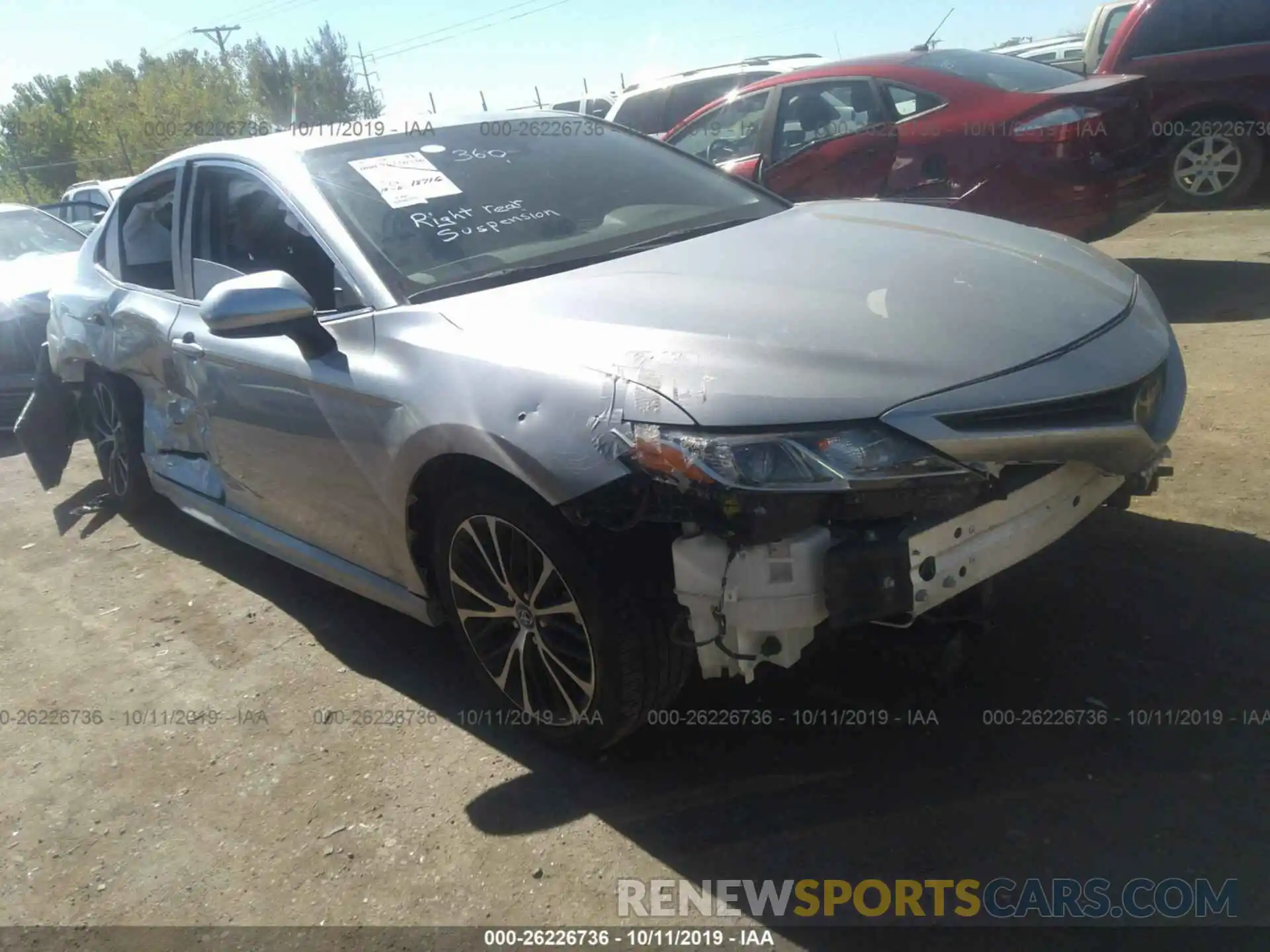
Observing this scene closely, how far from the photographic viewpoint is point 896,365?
7.86 feet

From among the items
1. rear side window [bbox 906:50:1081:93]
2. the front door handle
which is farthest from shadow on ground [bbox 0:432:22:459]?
rear side window [bbox 906:50:1081:93]

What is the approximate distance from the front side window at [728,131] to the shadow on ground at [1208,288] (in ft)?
9.43

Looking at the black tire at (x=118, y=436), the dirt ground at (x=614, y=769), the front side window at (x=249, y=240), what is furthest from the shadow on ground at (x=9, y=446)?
the front side window at (x=249, y=240)

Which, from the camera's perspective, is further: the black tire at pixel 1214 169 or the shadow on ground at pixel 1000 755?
the black tire at pixel 1214 169

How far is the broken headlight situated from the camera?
224cm

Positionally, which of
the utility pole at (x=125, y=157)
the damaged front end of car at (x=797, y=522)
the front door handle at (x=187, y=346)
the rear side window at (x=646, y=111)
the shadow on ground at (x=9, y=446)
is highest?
→ the utility pole at (x=125, y=157)

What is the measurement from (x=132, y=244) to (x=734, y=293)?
3.14m

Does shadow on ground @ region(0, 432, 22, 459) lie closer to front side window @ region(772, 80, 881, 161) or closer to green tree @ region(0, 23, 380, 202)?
front side window @ region(772, 80, 881, 161)

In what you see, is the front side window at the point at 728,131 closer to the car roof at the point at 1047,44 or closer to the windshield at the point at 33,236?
the windshield at the point at 33,236

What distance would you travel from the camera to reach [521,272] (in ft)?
10.3

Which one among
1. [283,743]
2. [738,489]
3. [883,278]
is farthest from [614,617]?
[283,743]

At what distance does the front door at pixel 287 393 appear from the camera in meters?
3.11

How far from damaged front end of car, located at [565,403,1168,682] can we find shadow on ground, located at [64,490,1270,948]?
50cm

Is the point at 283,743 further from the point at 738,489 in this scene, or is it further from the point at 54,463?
the point at 54,463
